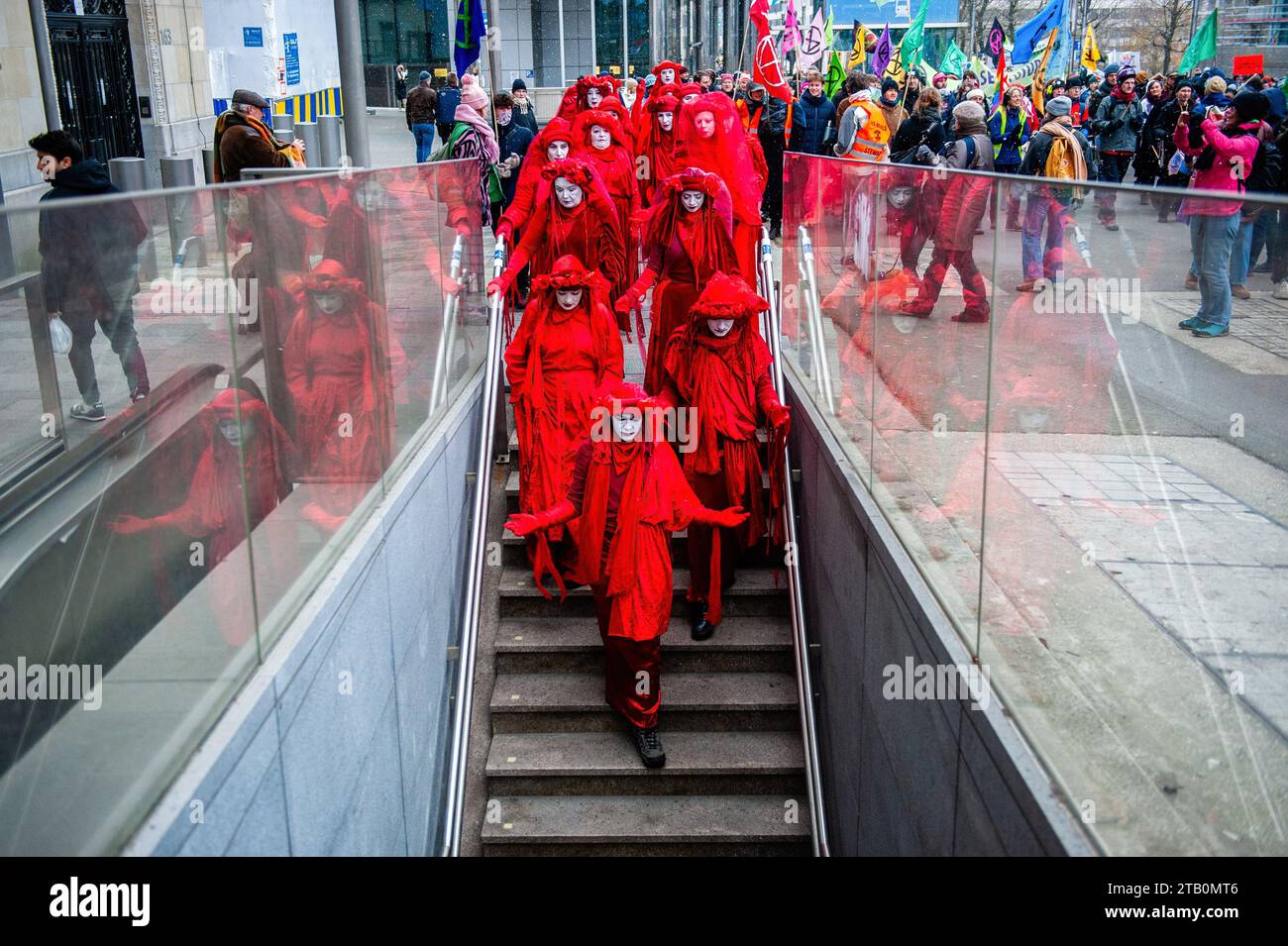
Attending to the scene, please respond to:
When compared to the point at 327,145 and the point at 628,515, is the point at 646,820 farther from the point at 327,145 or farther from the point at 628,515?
the point at 327,145

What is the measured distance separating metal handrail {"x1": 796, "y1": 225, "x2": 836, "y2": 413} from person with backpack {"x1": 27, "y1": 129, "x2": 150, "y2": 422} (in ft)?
14.3

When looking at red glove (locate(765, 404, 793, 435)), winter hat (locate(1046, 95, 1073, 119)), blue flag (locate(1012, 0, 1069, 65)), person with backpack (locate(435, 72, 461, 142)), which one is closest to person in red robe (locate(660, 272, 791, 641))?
red glove (locate(765, 404, 793, 435))

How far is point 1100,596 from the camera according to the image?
3.69 metres

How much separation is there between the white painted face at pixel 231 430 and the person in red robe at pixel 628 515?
96.7 inches

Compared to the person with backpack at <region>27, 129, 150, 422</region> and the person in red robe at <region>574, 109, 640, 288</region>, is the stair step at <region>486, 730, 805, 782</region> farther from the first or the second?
the person in red robe at <region>574, 109, 640, 288</region>

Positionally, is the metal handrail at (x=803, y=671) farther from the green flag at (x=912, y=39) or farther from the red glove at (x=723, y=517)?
the green flag at (x=912, y=39)

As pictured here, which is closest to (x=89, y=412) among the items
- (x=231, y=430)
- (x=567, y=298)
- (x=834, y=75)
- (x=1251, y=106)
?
(x=231, y=430)

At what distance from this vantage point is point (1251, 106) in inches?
408

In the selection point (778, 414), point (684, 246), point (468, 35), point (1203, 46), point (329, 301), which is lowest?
point (778, 414)

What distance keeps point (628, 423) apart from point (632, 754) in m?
2.14

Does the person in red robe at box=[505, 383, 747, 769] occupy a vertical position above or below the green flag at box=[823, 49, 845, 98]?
below

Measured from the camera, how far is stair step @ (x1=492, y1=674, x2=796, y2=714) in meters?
7.61

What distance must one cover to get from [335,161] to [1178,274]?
43.2 feet

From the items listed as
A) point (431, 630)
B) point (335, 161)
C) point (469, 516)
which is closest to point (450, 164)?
point (469, 516)
